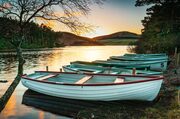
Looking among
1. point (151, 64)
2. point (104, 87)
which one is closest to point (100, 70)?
point (151, 64)

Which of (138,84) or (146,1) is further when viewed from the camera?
(146,1)

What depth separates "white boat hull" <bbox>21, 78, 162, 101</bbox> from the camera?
47.3 feet

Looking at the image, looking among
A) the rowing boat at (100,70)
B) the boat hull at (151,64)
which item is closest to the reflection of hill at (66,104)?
the rowing boat at (100,70)

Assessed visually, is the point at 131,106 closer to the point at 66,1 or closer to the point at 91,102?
the point at 91,102

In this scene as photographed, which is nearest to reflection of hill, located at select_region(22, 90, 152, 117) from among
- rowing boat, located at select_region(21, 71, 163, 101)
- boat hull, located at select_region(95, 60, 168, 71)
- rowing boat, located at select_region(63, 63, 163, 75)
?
rowing boat, located at select_region(21, 71, 163, 101)

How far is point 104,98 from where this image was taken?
15438 mm

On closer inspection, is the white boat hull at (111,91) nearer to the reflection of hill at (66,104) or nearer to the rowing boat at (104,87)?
the rowing boat at (104,87)

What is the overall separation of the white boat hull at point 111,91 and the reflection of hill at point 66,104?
0.36m

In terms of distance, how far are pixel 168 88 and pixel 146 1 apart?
30106 mm

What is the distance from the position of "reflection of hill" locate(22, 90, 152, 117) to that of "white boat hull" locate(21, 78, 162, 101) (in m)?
0.36

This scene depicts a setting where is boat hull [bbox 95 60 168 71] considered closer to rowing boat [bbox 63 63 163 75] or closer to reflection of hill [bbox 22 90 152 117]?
rowing boat [bbox 63 63 163 75]

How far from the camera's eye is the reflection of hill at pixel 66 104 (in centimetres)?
1505

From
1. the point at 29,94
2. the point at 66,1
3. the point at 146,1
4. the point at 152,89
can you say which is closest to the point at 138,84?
the point at 152,89

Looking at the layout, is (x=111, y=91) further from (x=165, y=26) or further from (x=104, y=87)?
(x=165, y=26)
